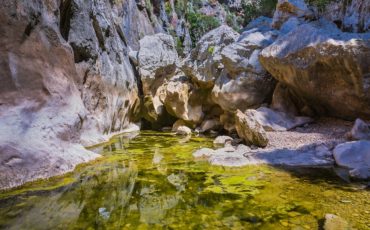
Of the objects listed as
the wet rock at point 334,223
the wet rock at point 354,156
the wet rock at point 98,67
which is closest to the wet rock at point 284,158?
the wet rock at point 354,156

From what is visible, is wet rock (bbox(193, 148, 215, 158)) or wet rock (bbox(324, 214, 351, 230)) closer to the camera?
wet rock (bbox(324, 214, 351, 230))

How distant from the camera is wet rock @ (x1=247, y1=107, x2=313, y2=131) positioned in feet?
36.3

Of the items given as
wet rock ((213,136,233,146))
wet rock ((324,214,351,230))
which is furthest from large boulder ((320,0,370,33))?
wet rock ((324,214,351,230))

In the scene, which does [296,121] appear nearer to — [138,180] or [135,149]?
[135,149]

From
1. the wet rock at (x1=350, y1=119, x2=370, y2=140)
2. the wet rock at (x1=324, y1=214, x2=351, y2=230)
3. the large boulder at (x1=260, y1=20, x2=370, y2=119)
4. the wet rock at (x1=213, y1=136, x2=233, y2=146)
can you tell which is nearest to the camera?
the wet rock at (x1=324, y1=214, x2=351, y2=230)

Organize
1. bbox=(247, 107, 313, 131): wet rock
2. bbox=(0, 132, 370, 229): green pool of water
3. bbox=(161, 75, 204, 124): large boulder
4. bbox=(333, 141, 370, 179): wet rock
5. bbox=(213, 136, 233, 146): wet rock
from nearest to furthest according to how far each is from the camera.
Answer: bbox=(0, 132, 370, 229): green pool of water → bbox=(333, 141, 370, 179): wet rock → bbox=(247, 107, 313, 131): wet rock → bbox=(213, 136, 233, 146): wet rock → bbox=(161, 75, 204, 124): large boulder

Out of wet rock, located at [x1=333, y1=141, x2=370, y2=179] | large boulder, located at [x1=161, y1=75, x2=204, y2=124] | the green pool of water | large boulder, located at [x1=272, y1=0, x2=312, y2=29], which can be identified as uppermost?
large boulder, located at [x1=272, y1=0, x2=312, y2=29]

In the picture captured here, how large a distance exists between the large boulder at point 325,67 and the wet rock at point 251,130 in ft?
7.73

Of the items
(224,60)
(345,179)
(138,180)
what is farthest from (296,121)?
(138,180)

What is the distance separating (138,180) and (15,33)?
4821 mm

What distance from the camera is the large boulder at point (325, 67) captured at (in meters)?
9.15

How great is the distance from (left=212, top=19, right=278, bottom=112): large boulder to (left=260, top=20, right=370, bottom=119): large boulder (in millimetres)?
1587

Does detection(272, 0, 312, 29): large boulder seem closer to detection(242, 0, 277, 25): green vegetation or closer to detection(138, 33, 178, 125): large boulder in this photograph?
detection(138, 33, 178, 125): large boulder

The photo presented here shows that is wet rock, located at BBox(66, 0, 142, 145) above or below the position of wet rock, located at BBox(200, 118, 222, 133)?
above
